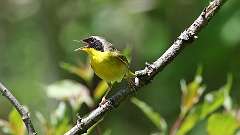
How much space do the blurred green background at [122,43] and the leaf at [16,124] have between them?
1.59m

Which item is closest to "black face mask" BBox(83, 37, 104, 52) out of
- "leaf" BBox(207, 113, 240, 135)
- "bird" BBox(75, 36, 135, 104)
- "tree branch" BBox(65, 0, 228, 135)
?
"bird" BBox(75, 36, 135, 104)

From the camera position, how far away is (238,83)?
3793 mm

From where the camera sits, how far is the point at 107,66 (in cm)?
236

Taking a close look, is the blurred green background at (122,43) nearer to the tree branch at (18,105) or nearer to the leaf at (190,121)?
the leaf at (190,121)

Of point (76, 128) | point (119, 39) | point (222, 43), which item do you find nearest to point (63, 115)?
point (76, 128)

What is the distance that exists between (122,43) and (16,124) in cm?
348

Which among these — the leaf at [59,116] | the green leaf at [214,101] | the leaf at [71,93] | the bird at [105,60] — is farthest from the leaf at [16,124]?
the green leaf at [214,101]

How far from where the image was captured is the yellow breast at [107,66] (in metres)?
2.23

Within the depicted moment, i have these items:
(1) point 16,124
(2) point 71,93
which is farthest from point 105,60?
(1) point 16,124

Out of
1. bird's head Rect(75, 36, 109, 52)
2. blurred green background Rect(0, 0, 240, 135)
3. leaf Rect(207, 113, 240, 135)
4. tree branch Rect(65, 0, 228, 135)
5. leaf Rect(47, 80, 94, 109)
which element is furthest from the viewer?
blurred green background Rect(0, 0, 240, 135)

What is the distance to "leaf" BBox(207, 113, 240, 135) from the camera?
73.7 inches

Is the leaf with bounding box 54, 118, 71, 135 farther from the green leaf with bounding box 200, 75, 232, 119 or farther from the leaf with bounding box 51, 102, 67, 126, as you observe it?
the green leaf with bounding box 200, 75, 232, 119

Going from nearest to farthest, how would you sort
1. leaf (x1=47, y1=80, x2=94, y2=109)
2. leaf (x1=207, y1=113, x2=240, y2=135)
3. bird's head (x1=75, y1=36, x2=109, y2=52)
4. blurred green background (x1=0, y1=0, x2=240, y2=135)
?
leaf (x1=207, y1=113, x2=240, y2=135) < leaf (x1=47, y1=80, x2=94, y2=109) < bird's head (x1=75, y1=36, x2=109, y2=52) < blurred green background (x1=0, y1=0, x2=240, y2=135)

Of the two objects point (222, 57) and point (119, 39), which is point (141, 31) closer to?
point (119, 39)
